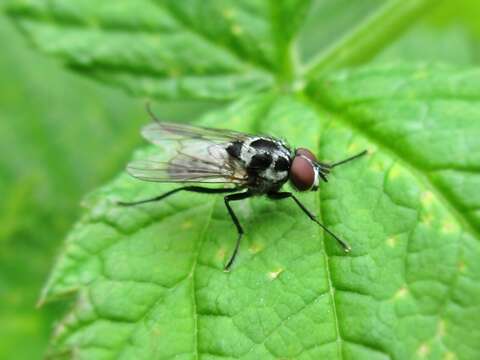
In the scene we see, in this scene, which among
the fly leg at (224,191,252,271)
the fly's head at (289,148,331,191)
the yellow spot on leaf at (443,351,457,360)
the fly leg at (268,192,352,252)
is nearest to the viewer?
the yellow spot on leaf at (443,351,457,360)

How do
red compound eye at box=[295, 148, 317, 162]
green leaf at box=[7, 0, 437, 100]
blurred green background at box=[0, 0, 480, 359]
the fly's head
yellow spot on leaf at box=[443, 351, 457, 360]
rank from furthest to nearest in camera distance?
blurred green background at box=[0, 0, 480, 359], green leaf at box=[7, 0, 437, 100], red compound eye at box=[295, 148, 317, 162], the fly's head, yellow spot on leaf at box=[443, 351, 457, 360]

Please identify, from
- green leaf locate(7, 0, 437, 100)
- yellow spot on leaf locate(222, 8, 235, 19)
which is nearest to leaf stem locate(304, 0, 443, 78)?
green leaf locate(7, 0, 437, 100)

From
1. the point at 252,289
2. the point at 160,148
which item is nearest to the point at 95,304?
the point at 252,289

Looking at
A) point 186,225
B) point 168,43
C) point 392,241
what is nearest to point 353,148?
point 392,241

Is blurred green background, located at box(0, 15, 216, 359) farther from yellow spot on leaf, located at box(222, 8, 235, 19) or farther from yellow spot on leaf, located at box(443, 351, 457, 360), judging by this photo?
yellow spot on leaf, located at box(443, 351, 457, 360)

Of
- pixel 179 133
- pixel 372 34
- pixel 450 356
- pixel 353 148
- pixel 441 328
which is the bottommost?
pixel 450 356

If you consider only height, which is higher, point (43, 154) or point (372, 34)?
point (372, 34)

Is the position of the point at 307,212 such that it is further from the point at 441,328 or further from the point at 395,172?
the point at 441,328
